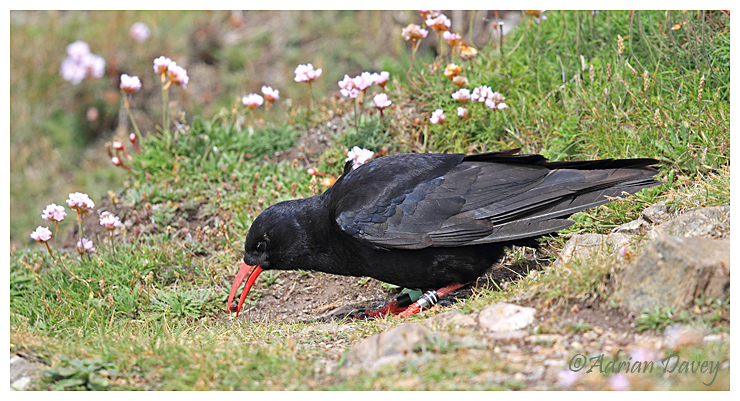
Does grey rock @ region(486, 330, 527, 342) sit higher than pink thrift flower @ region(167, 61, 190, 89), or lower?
lower

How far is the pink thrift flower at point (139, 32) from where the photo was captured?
9.77 m

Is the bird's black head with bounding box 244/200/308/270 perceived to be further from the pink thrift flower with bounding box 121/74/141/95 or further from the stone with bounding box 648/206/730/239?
the stone with bounding box 648/206/730/239

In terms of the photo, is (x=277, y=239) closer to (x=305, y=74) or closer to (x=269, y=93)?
(x=305, y=74)

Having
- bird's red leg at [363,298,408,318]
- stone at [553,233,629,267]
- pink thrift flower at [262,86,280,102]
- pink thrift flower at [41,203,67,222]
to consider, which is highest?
pink thrift flower at [262,86,280,102]

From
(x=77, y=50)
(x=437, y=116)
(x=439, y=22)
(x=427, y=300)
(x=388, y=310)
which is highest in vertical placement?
(x=439, y=22)

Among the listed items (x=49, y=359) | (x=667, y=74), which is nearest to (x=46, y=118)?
(x=49, y=359)

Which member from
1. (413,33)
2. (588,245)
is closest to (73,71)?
(413,33)

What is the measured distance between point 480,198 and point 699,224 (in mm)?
1311

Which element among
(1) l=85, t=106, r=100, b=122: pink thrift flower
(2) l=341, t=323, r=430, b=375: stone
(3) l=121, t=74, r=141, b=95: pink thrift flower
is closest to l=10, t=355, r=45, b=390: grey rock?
(2) l=341, t=323, r=430, b=375: stone

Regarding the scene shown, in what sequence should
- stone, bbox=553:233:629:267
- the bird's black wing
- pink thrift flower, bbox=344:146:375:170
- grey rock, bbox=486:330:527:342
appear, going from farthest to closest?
pink thrift flower, bbox=344:146:375:170
the bird's black wing
stone, bbox=553:233:629:267
grey rock, bbox=486:330:527:342

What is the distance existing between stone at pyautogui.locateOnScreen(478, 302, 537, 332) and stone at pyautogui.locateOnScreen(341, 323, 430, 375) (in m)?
0.34

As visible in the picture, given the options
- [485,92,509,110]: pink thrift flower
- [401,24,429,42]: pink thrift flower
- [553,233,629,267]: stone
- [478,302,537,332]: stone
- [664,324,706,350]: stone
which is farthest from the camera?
[401,24,429,42]: pink thrift flower

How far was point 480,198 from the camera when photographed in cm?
435

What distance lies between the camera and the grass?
3.17m
